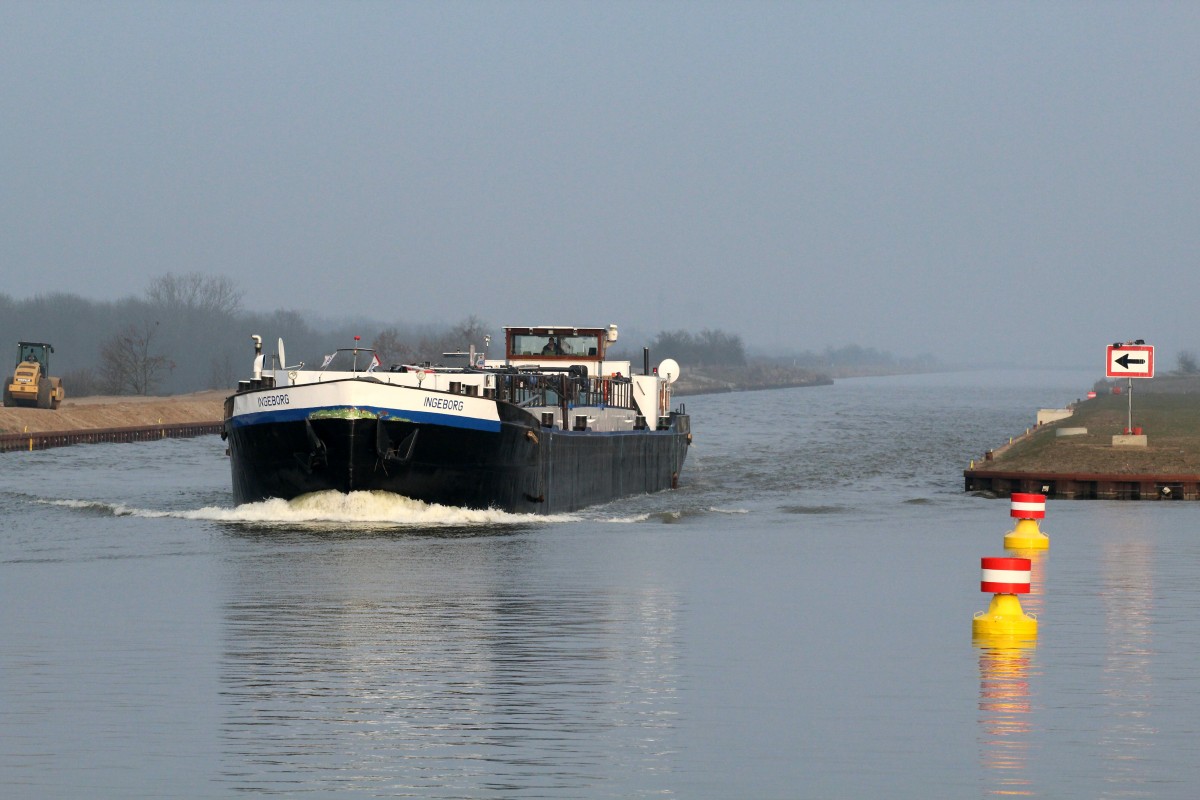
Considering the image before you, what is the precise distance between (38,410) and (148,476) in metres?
34.3

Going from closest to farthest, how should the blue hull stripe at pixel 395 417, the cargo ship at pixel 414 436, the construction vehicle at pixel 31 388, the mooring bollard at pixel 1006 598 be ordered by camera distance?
the mooring bollard at pixel 1006 598 < the blue hull stripe at pixel 395 417 < the cargo ship at pixel 414 436 < the construction vehicle at pixel 31 388

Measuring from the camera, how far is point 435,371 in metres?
43.8

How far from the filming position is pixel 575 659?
1844cm

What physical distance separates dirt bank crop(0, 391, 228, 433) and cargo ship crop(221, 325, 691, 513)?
4539 cm

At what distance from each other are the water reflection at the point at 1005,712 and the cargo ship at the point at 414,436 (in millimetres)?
18816

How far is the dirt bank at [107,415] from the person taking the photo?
85.1m

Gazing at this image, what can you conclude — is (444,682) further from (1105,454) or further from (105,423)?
(105,423)

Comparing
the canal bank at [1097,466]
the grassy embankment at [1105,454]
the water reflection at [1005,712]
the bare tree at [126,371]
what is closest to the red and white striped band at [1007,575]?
the water reflection at [1005,712]

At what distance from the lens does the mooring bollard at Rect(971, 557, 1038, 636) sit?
64.7 feet

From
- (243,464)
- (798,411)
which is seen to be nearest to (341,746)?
(243,464)

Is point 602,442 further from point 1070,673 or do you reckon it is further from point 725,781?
point 725,781

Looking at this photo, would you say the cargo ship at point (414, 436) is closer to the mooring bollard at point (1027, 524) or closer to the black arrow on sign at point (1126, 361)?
the mooring bollard at point (1027, 524)

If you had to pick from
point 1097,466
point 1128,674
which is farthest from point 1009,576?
point 1097,466

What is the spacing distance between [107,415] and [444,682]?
274 feet
